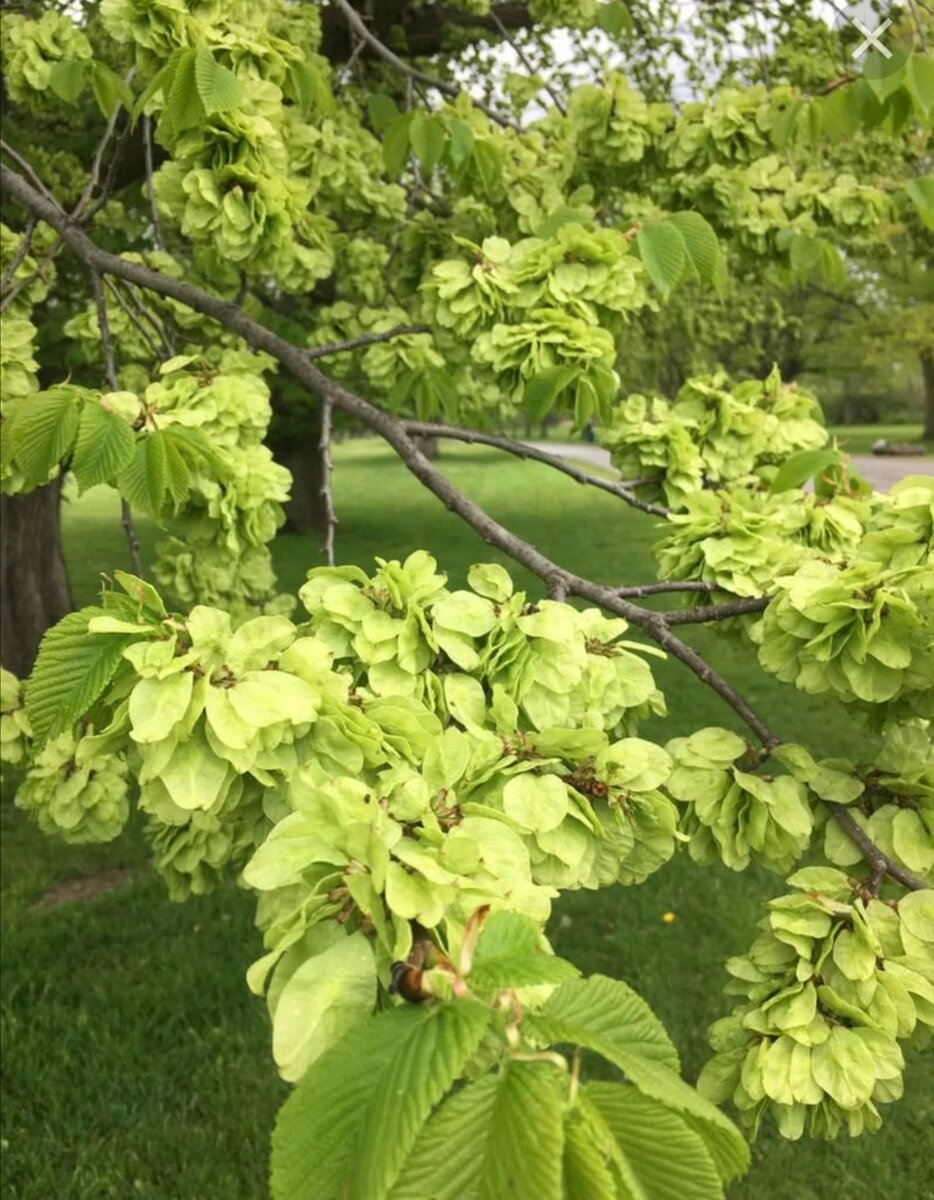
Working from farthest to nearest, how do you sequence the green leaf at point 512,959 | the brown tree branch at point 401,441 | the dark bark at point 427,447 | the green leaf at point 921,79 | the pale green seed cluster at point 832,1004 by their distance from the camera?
1. the dark bark at point 427,447
2. the green leaf at point 921,79
3. the brown tree branch at point 401,441
4. the pale green seed cluster at point 832,1004
5. the green leaf at point 512,959

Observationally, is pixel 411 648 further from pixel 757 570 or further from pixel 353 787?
pixel 757 570

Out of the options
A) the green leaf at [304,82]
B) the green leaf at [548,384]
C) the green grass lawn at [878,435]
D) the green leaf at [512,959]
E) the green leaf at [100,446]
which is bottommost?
the green grass lawn at [878,435]

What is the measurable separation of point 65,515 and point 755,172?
20910 mm

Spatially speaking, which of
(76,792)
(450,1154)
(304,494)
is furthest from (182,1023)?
(304,494)

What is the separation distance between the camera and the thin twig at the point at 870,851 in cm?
181

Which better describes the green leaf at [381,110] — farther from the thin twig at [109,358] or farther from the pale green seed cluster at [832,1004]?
the pale green seed cluster at [832,1004]

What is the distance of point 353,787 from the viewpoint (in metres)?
1.15

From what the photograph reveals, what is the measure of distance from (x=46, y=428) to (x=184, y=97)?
2.97ft

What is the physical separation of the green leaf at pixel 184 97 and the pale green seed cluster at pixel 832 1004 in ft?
7.21

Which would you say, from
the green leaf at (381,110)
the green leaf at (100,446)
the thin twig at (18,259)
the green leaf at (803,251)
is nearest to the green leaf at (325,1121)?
the green leaf at (100,446)

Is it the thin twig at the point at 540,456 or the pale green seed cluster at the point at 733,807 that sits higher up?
the thin twig at the point at 540,456

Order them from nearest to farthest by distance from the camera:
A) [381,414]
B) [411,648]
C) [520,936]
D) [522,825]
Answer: [520,936] → [522,825] → [411,648] → [381,414]

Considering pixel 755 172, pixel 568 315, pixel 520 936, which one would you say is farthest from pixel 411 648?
pixel 755 172

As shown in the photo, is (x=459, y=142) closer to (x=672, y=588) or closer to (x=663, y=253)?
(x=663, y=253)
